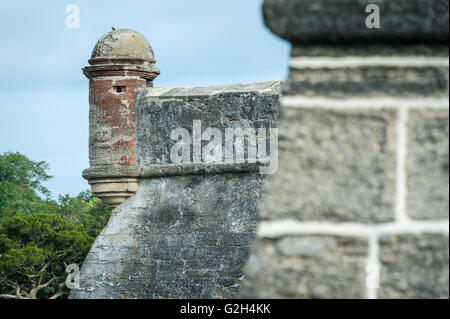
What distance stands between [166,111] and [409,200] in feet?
21.4

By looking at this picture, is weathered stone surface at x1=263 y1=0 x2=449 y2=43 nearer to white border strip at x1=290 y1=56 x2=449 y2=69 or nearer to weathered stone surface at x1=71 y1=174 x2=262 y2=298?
white border strip at x1=290 y1=56 x2=449 y2=69

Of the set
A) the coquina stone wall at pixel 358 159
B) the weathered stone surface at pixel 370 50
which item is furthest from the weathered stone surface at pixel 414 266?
the weathered stone surface at pixel 370 50

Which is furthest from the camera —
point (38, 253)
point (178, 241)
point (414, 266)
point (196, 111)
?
point (38, 253)

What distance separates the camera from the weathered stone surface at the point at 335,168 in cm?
192

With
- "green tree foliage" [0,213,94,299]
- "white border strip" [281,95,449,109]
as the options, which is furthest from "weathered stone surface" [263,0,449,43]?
"green tree foliage" [0,213,94,299]

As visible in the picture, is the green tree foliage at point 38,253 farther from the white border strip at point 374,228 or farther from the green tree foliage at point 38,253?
the white border strip at point 374,228

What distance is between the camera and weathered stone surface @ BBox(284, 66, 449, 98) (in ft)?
6.44

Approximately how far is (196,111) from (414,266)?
6.28 meters

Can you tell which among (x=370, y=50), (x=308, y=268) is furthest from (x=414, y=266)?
(x=370, y=50)

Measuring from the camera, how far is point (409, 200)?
192 centimetres

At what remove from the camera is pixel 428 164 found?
1934mm

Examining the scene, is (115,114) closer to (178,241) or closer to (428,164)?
(178,241)

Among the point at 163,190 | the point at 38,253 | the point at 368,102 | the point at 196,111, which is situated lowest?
the point at 368,102

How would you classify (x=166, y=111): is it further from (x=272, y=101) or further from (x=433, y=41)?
(x=433, y=41)
